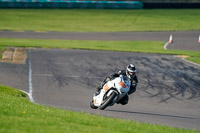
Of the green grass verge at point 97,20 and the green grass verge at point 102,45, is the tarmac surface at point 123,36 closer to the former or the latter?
the green grass verge at point 102,45

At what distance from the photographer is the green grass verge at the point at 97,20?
44594 millimetres

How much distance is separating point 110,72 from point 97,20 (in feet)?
91.4

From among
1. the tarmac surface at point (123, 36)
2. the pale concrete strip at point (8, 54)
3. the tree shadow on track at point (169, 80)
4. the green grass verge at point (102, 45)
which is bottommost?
the tarmac surface at point (123, 36)

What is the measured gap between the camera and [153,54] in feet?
93.1

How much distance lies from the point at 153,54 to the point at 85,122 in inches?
736

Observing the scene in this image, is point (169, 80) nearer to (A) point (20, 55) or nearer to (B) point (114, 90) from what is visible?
(B) point (114, 90)

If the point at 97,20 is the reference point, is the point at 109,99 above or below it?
above

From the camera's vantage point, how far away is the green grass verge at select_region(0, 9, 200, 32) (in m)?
44.6

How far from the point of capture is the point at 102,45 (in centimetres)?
3319

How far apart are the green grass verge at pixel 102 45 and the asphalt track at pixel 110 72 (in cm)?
207

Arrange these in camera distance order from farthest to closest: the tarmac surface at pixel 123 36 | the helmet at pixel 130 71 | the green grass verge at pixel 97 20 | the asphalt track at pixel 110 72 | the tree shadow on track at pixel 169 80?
the green grass verge at pixel 97 20
the tarmac surface at pixel 123 36
the tree shadow on track at pixel 169 80
the asphalt track at pixel 110 72
the helmet at pixel 130 71

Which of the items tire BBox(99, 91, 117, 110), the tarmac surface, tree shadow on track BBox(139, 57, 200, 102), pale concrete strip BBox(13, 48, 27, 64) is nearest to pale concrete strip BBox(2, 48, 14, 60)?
pale concrete strip BBox(13, 48, 27, 64)

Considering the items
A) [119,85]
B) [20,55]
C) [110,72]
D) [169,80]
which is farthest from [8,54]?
[119,85]

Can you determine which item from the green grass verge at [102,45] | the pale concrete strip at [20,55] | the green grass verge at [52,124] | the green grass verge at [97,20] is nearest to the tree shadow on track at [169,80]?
the green grass verge at [102,45]
